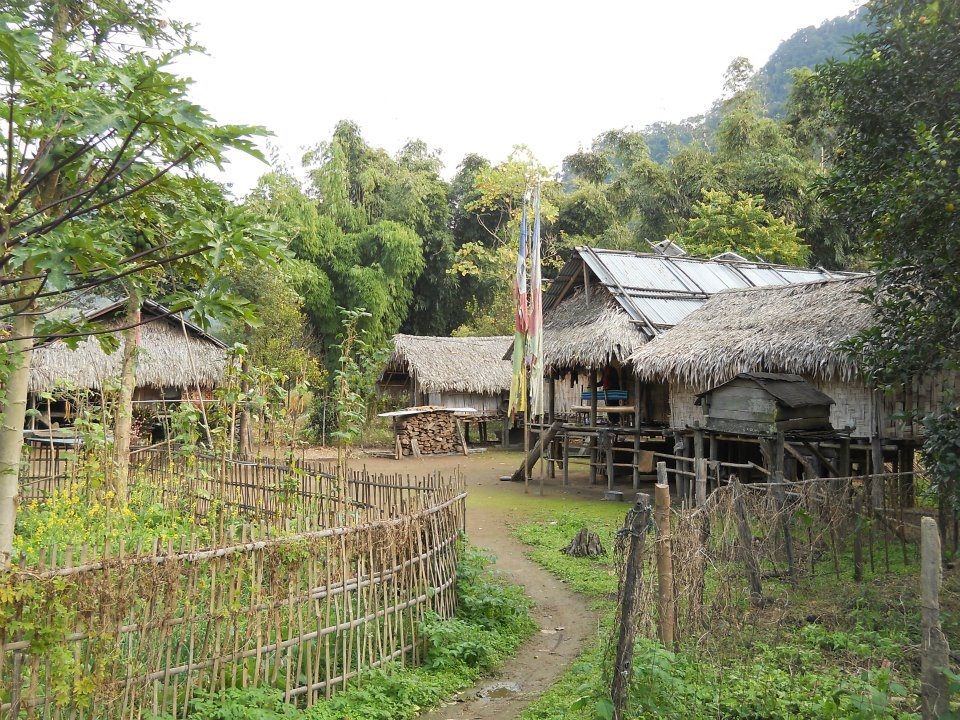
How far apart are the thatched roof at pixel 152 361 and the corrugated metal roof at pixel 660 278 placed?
7.78 m

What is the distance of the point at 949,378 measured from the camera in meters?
9.84

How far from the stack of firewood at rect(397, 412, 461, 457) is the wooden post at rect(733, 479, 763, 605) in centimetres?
1473

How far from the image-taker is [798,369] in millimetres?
11562

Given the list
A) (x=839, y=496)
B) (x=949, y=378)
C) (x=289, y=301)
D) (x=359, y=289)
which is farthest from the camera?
(x=359, y=289)

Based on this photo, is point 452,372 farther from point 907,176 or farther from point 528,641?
point 907,176

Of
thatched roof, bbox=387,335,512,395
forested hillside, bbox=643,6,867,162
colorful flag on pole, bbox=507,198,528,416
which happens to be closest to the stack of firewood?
thatched roof, bbox=387,335,512,395

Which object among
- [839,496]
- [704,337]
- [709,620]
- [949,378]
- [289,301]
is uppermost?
[289,301]

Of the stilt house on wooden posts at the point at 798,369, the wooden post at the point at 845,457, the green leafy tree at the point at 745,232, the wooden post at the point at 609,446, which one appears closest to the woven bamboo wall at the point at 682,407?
the stilt house on wooden posts at the point at 798,369

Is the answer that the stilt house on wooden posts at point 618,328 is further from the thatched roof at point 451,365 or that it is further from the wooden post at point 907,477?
the thatched roof at point 451,365

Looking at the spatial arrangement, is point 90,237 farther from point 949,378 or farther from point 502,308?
point 502,308

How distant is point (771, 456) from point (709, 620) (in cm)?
560

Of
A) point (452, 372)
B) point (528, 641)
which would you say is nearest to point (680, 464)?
point (528, 641)

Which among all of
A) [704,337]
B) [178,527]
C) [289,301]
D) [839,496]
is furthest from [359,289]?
[839,496]

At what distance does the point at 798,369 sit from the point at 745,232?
1400 cm
